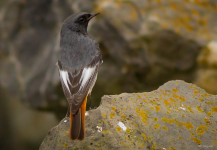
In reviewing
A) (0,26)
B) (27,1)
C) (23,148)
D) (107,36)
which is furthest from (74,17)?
(23,148)

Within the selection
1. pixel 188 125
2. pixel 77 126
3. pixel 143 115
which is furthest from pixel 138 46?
pixel 77 126

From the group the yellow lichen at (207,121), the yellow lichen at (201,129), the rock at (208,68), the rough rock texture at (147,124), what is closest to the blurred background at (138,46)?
the rock at (208,68)

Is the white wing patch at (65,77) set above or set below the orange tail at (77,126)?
above

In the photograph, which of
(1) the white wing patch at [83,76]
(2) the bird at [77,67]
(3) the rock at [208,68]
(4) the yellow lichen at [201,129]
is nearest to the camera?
(2) the bird at [77,67]

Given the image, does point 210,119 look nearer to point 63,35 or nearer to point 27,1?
point 63,35

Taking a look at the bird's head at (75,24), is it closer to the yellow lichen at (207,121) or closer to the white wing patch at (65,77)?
the white wing patch at (65,77)

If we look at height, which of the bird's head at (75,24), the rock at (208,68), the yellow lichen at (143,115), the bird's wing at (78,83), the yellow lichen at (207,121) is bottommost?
the rock at (208,68)

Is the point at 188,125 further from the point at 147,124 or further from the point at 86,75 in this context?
the point at 86,75
